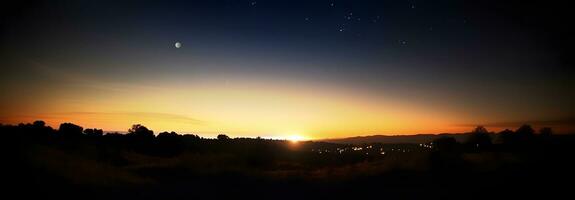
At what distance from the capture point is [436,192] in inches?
878

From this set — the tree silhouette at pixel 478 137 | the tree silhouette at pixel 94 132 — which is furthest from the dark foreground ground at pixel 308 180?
the tree silhouette at pixel 94 132

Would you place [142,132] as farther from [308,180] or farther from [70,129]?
[308,180]

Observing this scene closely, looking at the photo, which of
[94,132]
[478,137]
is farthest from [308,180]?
[94,132]

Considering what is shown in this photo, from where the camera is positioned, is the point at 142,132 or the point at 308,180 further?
the point at 142,132

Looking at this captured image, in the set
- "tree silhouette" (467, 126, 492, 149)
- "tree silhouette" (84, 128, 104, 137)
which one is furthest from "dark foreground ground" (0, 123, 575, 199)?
"tree silhouette" (84, 128, 104, 137)

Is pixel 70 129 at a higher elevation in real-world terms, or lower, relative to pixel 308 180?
higher

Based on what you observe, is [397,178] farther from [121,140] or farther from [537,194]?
[121,140]

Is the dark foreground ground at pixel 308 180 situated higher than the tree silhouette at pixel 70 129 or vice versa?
the tree silhouette at pixel 70 129

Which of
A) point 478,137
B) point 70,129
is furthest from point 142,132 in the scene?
point 478,137

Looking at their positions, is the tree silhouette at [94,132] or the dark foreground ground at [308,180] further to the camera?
the tree silhouette at [94,132]

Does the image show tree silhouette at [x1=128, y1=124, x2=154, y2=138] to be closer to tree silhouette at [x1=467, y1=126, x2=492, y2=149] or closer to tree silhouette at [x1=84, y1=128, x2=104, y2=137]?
tree silhouette at [x1=84, y1=128, x2=104, y2=137]

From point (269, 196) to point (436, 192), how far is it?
8.32 meters

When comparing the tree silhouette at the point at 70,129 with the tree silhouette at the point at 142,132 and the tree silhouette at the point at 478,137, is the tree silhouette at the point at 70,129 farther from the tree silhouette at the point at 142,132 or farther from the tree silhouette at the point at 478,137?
the tree silhouette at the point at 478,137

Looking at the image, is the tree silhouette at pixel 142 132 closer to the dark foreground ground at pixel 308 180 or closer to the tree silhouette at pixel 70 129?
the tree silhouette at pixel 70 129
